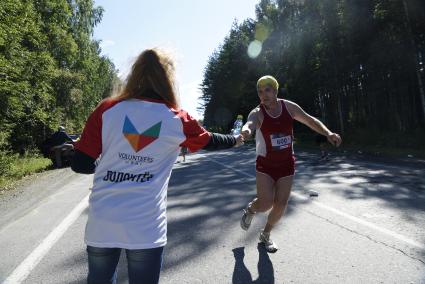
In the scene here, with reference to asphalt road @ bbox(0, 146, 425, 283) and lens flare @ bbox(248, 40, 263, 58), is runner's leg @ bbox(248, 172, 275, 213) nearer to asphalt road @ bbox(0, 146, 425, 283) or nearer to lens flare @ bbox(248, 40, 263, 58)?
asphalt road @ bbox(0, 146, 425, 283)

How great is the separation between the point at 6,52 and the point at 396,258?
14428mm

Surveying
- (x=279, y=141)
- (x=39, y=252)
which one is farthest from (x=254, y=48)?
(x=39, y=252)

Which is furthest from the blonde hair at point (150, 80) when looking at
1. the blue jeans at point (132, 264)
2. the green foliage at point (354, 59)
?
the green foliage at point (354, 59)

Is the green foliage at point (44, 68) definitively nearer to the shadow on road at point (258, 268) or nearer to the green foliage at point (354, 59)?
the shadow on road at point (258, 268)

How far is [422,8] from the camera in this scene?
23188 mm

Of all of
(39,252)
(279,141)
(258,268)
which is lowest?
(258,268)

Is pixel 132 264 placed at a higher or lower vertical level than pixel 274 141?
lower

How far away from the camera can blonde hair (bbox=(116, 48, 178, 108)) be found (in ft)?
8.17

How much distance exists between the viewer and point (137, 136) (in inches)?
93.4

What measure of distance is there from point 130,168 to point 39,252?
4092 mm

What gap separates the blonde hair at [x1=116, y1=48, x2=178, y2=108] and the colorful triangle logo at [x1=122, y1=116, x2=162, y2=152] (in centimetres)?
18

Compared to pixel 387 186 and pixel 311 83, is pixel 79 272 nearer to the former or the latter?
pixel 387 186

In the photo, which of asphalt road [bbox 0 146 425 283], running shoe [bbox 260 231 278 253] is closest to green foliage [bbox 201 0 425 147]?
asphalt road [bbox 0 146 425 283]

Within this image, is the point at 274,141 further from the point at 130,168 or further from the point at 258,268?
the point at 130,168
